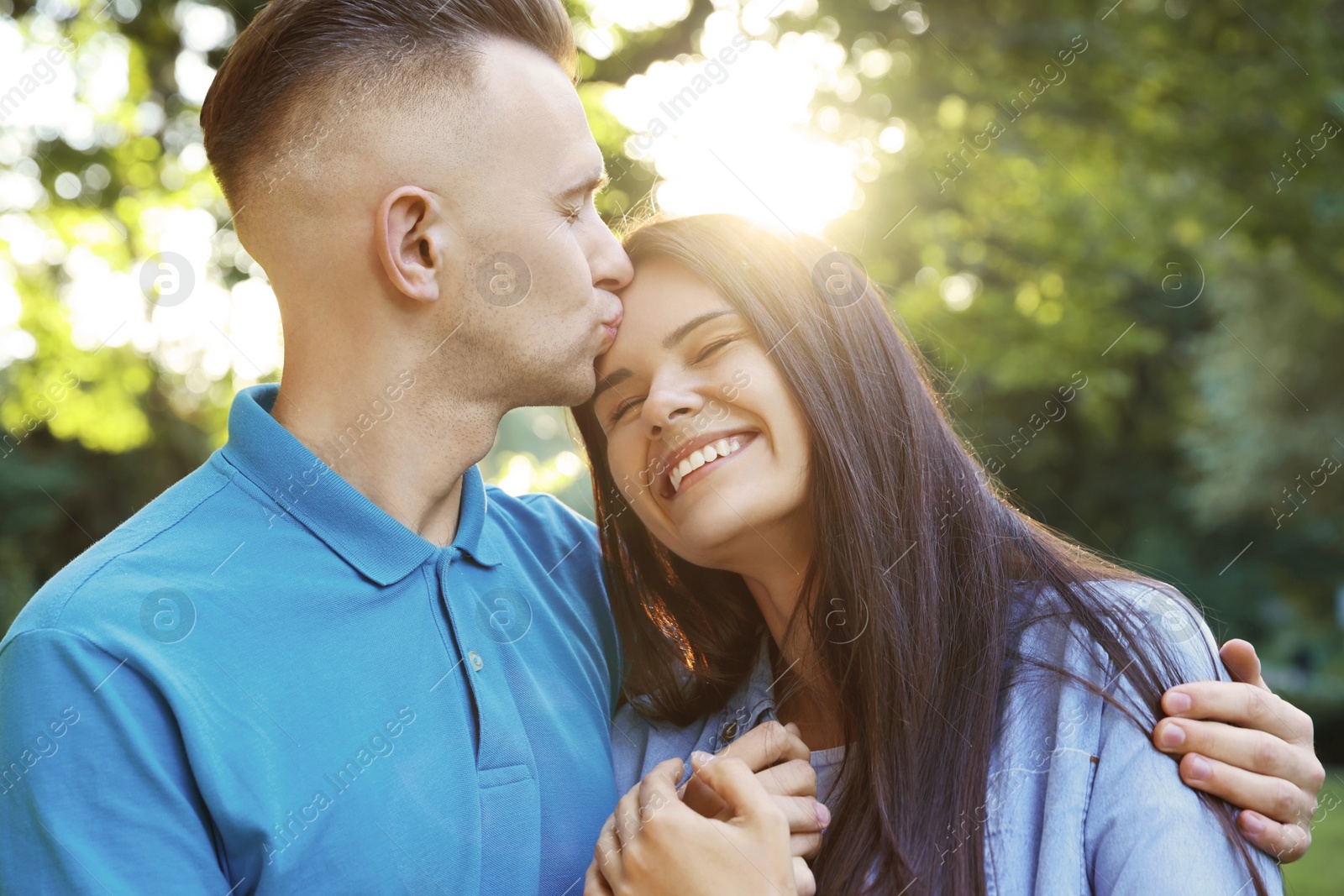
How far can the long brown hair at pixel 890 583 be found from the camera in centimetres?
207

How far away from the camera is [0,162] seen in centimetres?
744

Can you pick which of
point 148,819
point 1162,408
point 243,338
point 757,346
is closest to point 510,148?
point 757,346

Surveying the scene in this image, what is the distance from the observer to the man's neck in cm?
218

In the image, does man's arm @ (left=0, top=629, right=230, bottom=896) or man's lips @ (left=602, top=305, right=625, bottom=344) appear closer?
man's arm @ (left=0, top=629, right=230, bottom=896)

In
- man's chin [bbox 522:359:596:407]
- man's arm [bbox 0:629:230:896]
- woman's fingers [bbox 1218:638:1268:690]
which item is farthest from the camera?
man's chin [bbox 522:359:596:407]

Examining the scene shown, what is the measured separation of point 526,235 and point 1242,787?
170cm

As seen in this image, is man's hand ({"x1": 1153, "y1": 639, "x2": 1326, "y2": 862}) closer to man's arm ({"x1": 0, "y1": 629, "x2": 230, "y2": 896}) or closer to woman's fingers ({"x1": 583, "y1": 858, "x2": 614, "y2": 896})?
woman's fingers ({"x1": 583, "y1": 858, "x2": 614, "y2": 896})

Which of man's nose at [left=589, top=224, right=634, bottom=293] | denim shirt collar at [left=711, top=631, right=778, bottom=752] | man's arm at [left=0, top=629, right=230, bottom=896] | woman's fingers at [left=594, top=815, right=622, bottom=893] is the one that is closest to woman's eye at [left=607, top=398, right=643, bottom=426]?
man's nose at [left=589, top=224, right=634, bottom=293]

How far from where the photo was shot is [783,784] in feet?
6.86

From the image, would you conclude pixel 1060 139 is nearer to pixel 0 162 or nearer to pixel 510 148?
pixel 510 148

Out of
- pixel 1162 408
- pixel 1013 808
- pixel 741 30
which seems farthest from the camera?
pixel 1162 408

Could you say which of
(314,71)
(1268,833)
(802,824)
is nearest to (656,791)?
(802,824)

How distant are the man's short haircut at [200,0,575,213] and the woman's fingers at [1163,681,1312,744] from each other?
1.86 meters

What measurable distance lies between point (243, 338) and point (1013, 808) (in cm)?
615
